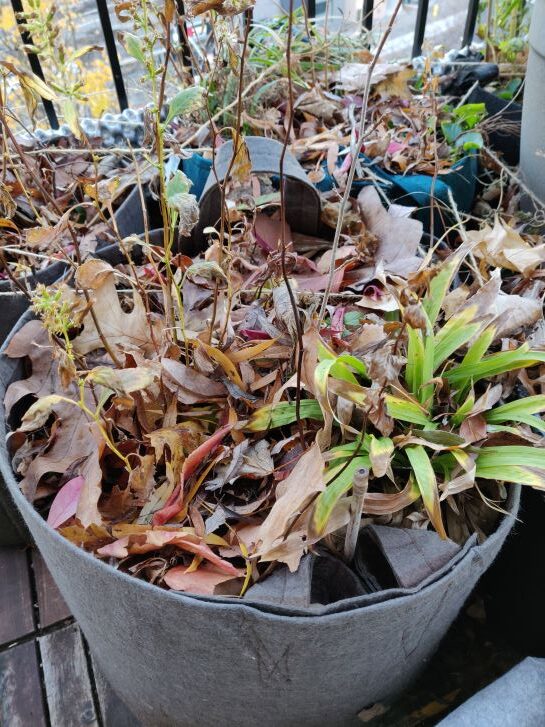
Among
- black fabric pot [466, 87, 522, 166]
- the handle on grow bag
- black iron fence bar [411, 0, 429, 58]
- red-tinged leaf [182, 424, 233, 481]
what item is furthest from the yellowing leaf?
black iron fence bar [411, 0, 429, 58]

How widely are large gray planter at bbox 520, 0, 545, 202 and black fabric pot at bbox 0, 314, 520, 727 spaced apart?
0.74 metres

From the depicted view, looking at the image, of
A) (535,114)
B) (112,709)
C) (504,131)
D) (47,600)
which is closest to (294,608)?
(112,709)

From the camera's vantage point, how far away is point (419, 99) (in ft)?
4.12

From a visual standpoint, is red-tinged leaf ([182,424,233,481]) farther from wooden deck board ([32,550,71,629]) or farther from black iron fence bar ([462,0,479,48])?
black iron fence bar ([462,0,479,48])

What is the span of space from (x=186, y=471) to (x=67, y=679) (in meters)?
0.55

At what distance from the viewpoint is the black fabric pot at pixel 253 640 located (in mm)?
562

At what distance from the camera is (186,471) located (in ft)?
2.28

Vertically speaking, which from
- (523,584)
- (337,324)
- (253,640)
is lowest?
(523,584)

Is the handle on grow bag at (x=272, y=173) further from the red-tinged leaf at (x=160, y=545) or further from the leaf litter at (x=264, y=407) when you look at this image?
the red-tinged leaf at (x=160, y=545)

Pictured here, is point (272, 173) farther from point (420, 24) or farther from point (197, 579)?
point (420, 24)

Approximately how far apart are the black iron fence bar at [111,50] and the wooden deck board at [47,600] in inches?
46.0

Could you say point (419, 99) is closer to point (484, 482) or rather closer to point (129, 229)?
point (129, 229)

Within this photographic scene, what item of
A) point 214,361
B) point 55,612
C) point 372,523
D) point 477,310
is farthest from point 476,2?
point 55,612

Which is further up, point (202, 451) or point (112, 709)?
point (202, 451)
